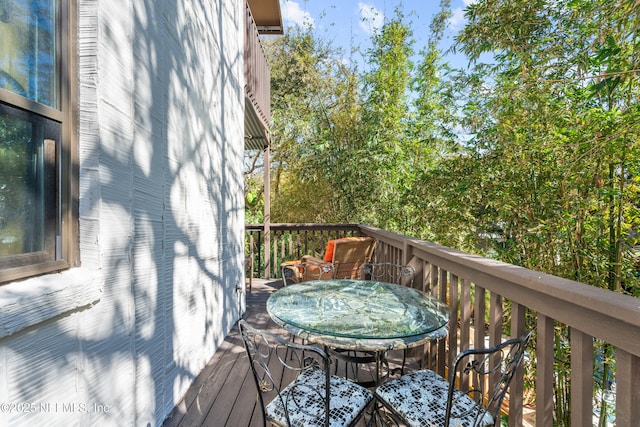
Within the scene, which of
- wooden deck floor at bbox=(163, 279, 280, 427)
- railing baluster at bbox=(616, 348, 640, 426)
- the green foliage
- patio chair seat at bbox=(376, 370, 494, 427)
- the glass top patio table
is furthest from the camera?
the green foliage

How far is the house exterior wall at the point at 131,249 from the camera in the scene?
993 mm

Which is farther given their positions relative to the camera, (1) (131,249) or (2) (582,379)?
(1) (131,249)

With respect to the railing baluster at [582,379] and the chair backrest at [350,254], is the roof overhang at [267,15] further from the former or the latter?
the railing baluster at [582,379]

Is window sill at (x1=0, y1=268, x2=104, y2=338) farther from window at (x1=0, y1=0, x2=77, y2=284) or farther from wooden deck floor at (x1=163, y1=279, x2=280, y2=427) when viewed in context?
wooden deck floor at (x1=163, y1=279, x2=280, y2=427)

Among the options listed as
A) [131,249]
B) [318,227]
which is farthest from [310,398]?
[318,227]

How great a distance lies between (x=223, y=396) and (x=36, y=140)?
179 cm

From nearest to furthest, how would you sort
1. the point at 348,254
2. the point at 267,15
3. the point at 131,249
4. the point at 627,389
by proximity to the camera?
1. the point at 627,389
2. the point at 131,249
3. the point at 348,254
4. the point at 267,15

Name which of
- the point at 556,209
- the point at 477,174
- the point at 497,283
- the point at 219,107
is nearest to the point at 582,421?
the point at 497,283

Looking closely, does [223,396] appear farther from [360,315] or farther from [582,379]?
[582,379]

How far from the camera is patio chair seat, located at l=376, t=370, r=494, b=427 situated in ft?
4.02

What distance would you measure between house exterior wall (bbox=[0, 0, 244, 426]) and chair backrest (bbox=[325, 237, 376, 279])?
5.74 feet

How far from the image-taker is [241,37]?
3605mm

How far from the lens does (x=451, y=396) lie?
3.59 feet

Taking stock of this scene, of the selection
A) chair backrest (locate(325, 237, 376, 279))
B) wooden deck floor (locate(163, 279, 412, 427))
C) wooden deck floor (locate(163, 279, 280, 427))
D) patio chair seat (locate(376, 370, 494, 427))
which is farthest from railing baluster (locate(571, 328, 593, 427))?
chair backrest (locate(325, 237, 376, 279))
